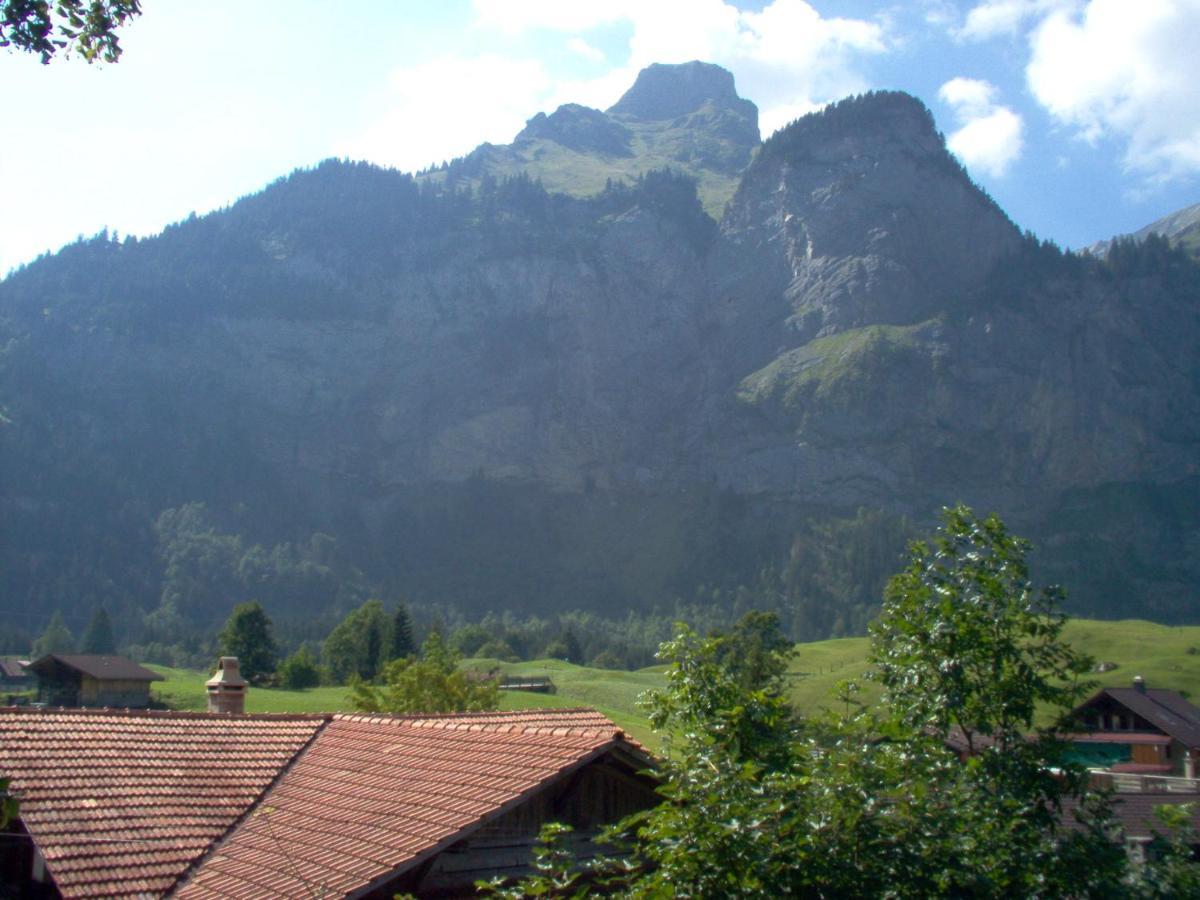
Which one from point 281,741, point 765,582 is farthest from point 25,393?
point 281,741

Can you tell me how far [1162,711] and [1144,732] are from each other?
5.38 feet

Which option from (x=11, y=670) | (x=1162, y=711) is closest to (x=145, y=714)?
(x=1162, y=711)

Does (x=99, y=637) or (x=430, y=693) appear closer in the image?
(x=430, y=693)

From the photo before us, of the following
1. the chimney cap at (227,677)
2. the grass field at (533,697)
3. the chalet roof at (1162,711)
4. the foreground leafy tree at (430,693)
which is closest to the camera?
the chimney cap at (227,677)

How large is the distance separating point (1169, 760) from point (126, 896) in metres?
46.3

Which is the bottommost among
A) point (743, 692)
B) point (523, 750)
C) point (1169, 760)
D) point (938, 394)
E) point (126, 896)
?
point (1169, 760)

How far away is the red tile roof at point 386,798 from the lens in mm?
9336

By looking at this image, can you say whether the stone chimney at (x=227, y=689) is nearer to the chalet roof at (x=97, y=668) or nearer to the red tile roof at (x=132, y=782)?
the red tile roof at (x=132, y=782)

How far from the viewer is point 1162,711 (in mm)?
47250

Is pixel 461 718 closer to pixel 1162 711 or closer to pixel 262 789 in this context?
pixel 262 789

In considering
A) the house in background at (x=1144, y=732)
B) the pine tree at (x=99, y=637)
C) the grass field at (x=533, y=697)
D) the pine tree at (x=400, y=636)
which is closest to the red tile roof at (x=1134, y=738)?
the house in background at (x=1144, y=732)

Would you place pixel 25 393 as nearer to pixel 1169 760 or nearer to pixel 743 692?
pixel 1169 760

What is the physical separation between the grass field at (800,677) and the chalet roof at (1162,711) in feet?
7.12

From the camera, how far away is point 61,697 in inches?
2402
